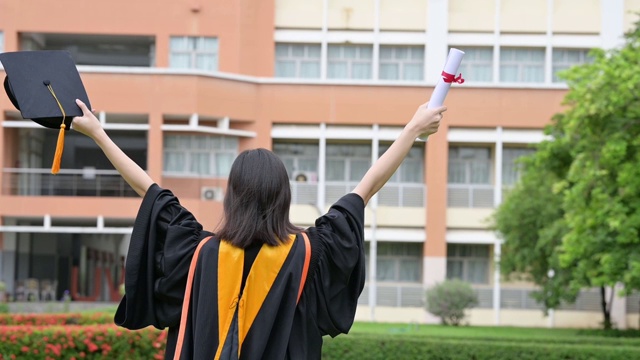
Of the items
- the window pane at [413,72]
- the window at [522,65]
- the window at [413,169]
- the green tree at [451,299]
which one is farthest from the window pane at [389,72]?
the green tree at [451,299]

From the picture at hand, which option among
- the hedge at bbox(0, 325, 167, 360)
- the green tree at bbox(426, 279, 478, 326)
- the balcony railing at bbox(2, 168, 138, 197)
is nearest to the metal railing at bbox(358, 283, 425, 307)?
the green tree at bbox(426, 279, 478, 326)

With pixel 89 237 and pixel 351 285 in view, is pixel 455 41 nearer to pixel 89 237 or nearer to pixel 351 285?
pixel 89 237

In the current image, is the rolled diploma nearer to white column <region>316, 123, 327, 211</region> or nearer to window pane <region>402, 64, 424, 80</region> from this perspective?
white column <region>316, 123, 327, 211</region>

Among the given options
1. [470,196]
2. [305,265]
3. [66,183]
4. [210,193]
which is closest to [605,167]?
[210,193]

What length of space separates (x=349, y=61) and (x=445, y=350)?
27.5 metres

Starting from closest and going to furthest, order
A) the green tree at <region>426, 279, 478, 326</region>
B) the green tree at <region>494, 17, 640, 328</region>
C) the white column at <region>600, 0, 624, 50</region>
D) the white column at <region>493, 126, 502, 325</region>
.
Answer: the green tree at <region>494, 17, 640, 328</region> → the green tree at <region>426, 279, 478, 326</region> → the white column at <region>600, 0, 624, 50</region> → the white column at <region>493, 126, 502, 325</region>

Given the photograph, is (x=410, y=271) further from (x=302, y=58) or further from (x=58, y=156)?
(x=58, y=156)

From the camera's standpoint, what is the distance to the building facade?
125ft

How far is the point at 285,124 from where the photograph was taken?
3997 cm

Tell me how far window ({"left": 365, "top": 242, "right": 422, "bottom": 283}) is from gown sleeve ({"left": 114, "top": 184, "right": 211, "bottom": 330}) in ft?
121

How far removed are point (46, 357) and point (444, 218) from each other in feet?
93.3

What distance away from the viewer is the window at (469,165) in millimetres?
41031

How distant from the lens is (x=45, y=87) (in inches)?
158

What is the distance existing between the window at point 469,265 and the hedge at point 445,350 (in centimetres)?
2756
